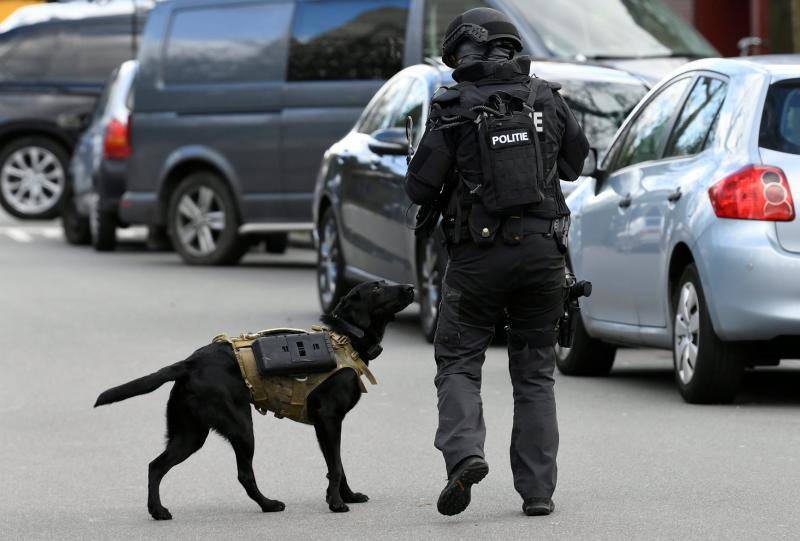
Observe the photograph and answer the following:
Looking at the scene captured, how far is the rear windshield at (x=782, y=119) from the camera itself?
8.69m

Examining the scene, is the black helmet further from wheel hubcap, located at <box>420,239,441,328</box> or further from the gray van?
the gray van

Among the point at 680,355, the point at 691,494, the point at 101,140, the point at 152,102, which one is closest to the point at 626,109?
the point at 680,355

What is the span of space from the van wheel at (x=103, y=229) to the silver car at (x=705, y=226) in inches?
443

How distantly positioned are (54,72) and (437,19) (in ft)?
35.2

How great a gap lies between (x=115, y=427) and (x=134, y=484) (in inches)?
61.0

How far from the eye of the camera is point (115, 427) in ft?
29.2

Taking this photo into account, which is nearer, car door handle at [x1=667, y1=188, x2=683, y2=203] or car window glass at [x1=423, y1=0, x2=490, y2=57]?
car door handle at [x1=667, y1=188, x2=683, y2=203]

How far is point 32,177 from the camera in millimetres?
25609

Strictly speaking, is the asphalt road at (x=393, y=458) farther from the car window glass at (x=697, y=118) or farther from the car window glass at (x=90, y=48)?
the car window glass at (x=90, y=48)

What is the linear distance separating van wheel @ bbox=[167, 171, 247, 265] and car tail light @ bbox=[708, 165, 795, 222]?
388 inches

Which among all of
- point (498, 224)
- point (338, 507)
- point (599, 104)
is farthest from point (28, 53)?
point (498, 224)

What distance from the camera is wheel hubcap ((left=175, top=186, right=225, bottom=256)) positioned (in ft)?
59.8

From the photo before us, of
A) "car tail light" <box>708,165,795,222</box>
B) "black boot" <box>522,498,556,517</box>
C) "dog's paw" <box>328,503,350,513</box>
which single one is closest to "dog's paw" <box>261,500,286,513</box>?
"dog's paw" <box>328,503,350,513</box>

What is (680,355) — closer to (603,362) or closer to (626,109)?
(603,362)
